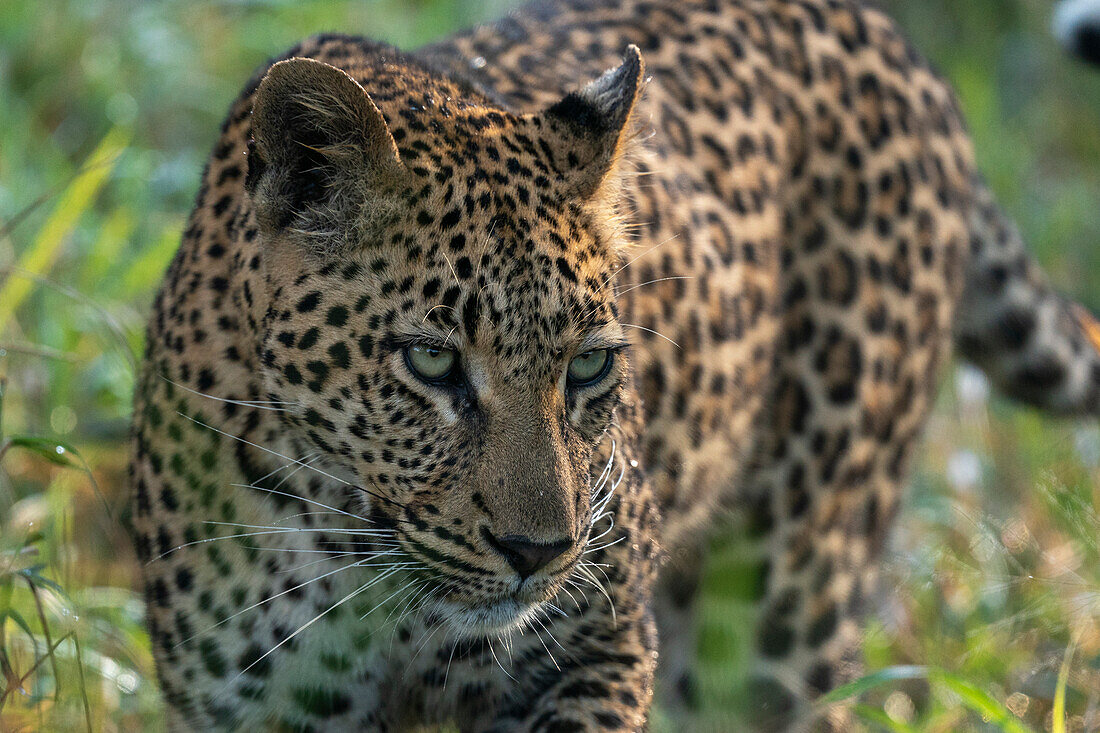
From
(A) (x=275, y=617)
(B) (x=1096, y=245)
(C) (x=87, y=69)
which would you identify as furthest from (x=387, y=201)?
(B) (x=1096, y=245)

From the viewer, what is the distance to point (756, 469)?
512 centimetres

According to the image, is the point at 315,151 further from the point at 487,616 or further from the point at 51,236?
the point at 51,236

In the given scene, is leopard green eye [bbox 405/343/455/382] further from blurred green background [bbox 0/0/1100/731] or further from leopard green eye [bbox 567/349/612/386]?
blurred green background [bbox 0/0/1100/731]

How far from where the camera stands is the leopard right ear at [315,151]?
118 inches

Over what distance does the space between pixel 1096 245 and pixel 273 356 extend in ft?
24.1

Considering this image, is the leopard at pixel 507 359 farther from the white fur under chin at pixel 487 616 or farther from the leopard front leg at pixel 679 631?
the leopard front leg at pixel 679 631

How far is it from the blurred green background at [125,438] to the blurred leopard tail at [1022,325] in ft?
0.85

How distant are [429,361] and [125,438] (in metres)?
2.57

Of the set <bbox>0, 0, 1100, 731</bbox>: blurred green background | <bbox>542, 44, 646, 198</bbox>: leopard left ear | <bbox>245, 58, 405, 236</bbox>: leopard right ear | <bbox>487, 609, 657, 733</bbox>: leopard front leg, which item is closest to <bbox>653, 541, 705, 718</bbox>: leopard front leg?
<bbox>0, 0, 1100, 731</bbox>: blurred green background

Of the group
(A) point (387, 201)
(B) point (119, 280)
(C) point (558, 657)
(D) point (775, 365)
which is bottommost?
(B) point (119, 280)

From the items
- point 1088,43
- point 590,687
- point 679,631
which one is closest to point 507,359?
point 590,687

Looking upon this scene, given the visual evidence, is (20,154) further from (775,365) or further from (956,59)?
(956,59)

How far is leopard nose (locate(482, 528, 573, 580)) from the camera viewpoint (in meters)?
2.98

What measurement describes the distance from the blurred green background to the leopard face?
35.3 inches
